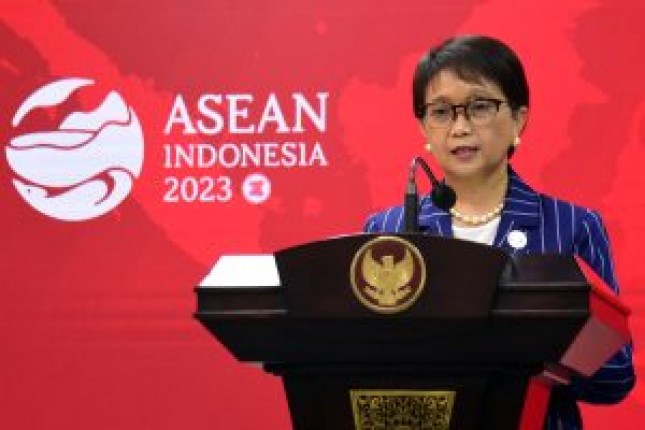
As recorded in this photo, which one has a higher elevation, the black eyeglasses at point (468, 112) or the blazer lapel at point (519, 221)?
the black eyeglasses at point (468, 112)

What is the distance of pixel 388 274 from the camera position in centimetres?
115

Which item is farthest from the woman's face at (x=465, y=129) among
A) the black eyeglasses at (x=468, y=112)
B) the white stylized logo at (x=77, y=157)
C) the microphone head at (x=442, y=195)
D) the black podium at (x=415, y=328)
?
the white stylized logo at (x=77, y=157)

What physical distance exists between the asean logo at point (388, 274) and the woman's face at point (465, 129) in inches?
18.5

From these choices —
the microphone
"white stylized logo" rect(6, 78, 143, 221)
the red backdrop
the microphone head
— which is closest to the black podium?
the microphone

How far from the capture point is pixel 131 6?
2.86 meters

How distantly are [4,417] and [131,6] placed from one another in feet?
3.35

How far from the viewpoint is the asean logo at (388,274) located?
45.3 inches

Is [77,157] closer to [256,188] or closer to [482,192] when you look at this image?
[256,188]

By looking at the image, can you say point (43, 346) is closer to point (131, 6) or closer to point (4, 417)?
point (4, 417)

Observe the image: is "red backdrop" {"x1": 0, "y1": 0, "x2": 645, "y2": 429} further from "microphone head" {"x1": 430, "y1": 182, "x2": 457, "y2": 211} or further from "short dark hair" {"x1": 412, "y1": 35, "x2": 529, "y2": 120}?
"microphone head" {"x1": 430, "y1": 182, "x2": 457, "y2": 211}

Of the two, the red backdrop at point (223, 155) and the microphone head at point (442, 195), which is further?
the red backdrop at point (223, 155)

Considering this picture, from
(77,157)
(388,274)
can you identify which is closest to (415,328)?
(388,274)

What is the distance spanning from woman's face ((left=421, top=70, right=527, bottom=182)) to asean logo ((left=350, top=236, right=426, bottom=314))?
0.47 metres

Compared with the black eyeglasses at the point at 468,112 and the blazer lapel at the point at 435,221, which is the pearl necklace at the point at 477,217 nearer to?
the blazer lapel at the point at 435,221
